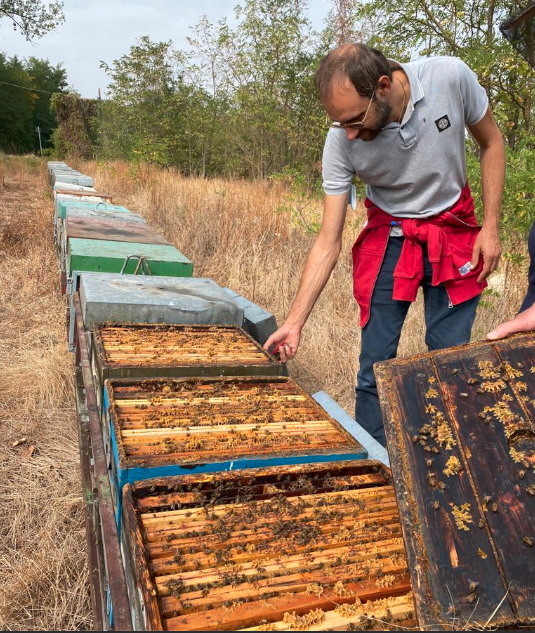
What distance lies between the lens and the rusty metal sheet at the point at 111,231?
4070 mm

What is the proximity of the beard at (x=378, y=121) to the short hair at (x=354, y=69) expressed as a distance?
3.1 inches

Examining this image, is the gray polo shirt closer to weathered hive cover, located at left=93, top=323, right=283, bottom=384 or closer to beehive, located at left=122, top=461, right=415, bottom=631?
weathered hive cover, located at left=93, top=323, right=283, bottom=384

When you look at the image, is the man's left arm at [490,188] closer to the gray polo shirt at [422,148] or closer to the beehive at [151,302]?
the gray polo shirt at [422,148]

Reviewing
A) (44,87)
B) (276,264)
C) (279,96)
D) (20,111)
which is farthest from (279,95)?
(44,87)

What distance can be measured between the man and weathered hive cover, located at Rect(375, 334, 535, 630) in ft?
3.79

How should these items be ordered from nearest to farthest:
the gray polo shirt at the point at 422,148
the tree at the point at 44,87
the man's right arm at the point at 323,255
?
1. the gray polo shirt at the point at 422,148
2. the man's right arm at the point at 323,255
3. the tree at the point at 44,87

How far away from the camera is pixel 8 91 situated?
41.2 m

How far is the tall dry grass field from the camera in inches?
94.7

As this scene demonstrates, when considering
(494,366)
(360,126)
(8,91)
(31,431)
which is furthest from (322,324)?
(8,91)

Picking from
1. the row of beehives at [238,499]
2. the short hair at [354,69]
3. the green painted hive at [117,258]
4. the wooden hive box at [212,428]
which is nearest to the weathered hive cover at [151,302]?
the row of beehives at [238,499]

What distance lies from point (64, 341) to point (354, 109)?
3.82 metres

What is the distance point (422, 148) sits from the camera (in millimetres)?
2281

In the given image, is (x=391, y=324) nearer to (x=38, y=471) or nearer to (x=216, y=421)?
(x=216, y=421)

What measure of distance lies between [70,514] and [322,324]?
2.96 m
